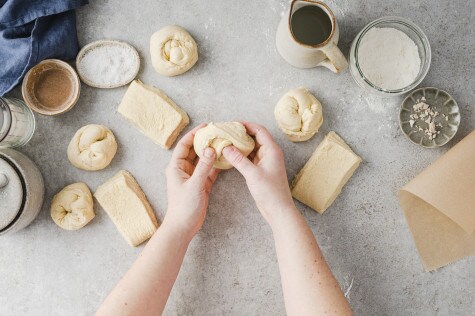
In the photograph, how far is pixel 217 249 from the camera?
5.54 feet

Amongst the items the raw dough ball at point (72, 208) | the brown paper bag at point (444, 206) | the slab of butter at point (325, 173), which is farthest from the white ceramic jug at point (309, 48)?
the raw dough ball at point (72, 208)

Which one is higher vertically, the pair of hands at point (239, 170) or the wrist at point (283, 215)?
the pair of hands at point (239, 170)

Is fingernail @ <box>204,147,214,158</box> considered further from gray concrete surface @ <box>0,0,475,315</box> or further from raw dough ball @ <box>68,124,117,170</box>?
raw dough ball @ <box>68,124,117,170</box>

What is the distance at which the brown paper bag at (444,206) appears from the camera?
157 cm

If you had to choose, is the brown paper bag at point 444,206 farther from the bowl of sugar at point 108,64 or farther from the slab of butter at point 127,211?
the bowl of sugar at point 108,64

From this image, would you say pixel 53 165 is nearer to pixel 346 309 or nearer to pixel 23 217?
pixel 23 217

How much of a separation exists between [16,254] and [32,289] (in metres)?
0.15

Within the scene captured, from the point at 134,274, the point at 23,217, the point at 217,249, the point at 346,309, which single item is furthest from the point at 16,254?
the point at 346,309

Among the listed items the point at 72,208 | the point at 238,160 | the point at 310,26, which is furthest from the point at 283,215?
the point at 72,208

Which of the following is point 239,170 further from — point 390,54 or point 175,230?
point 390,54

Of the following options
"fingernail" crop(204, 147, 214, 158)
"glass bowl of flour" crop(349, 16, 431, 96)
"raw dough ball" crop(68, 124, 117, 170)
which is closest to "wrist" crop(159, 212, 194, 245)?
"fingernail" crop(204, 147, 214, 158)

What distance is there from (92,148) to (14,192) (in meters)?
0.31

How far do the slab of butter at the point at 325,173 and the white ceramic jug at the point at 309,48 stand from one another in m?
0.29

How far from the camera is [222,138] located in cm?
152
